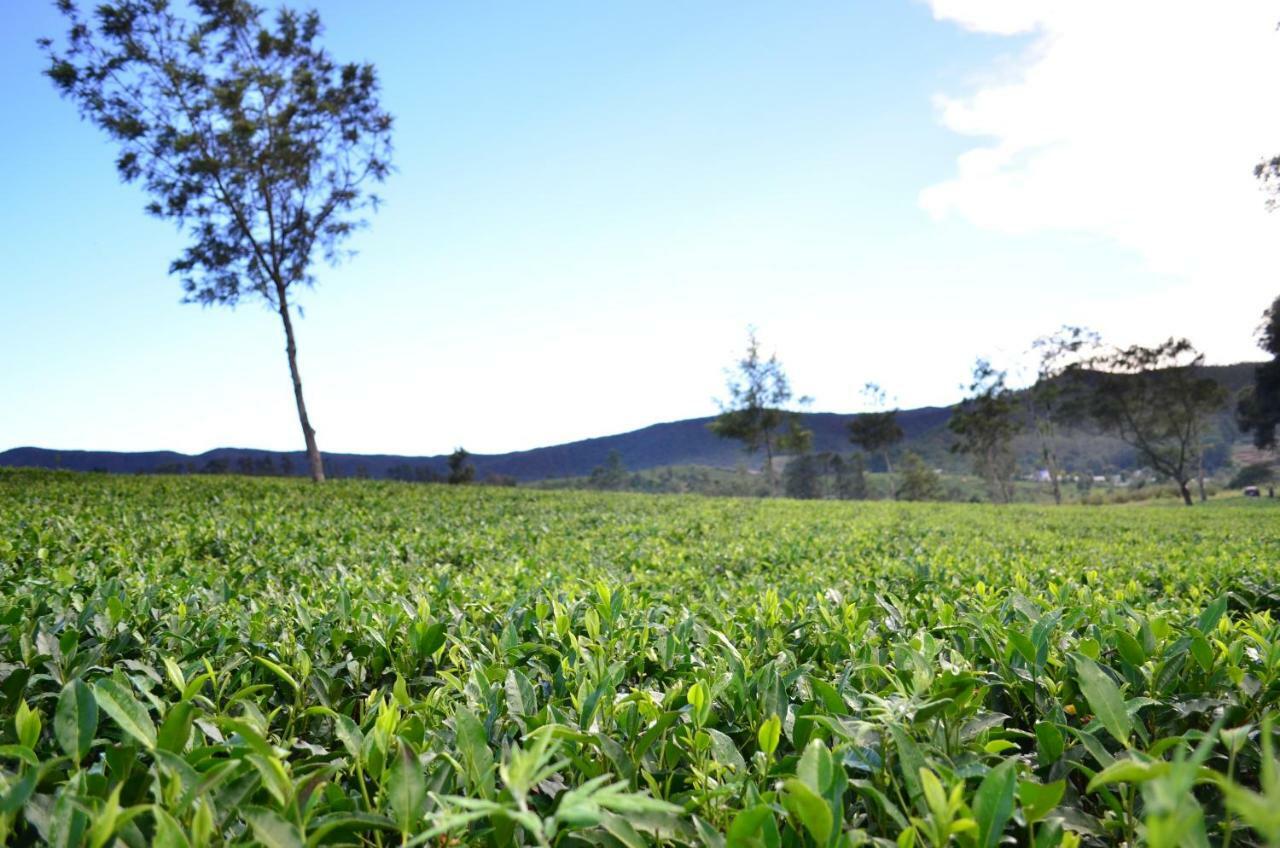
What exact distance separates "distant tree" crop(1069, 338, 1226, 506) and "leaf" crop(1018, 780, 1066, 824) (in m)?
57.1

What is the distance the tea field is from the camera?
104 cm

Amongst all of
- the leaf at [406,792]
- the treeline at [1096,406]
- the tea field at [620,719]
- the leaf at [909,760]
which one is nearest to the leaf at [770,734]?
the tea field at [620,719]

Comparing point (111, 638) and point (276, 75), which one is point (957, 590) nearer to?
point (111, 638)

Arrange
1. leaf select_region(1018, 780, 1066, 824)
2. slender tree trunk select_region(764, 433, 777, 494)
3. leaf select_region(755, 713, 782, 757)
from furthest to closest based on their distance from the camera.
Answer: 1. slender tree trunk select_region(764, 433, 777, 494)
2. leaf select_region(755, 713, 782, 757)
3. leaf select_region(1018, 780, 1066, 824)

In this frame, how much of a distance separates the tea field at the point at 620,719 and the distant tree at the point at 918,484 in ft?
248

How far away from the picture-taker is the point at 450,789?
130 cm

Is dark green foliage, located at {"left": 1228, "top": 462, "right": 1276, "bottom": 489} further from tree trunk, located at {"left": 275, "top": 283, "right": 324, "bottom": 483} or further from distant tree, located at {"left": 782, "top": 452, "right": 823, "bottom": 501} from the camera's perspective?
tree trunk, located at {"left": 275, "top": 283, "right": 324, "bottom": 483}

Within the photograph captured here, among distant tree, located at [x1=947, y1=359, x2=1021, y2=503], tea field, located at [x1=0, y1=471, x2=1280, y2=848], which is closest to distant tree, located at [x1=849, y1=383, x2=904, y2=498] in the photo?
distant tree, located at [x1=947, y1=359, x2=1021, y2=503]

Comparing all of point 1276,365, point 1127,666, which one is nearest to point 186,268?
point 1127,666

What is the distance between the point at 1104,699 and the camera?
131cm

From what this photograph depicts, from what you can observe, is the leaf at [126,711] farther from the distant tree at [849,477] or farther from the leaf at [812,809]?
the distant tree at [849,477]

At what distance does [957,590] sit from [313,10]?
2676cm

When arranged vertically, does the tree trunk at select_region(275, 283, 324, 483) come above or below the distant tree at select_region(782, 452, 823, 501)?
above

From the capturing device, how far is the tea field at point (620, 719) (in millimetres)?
1042
